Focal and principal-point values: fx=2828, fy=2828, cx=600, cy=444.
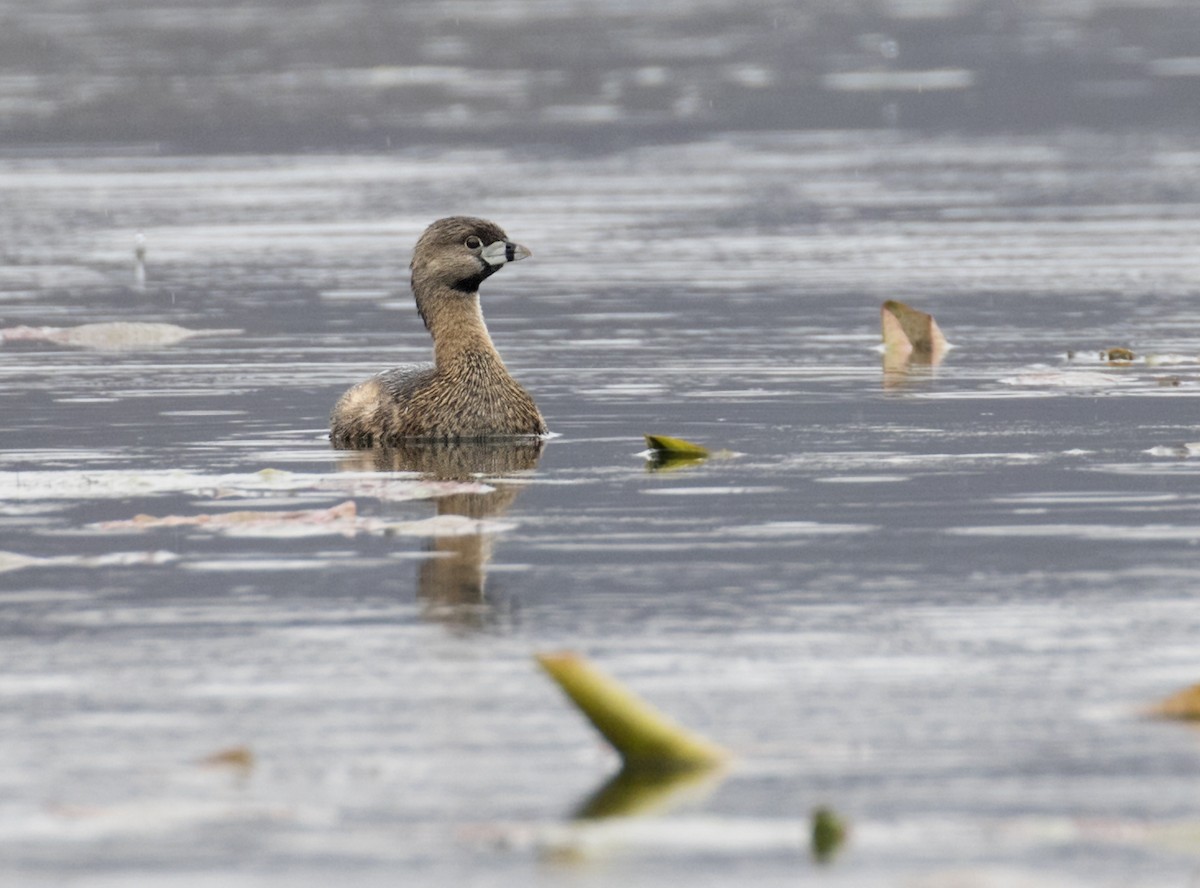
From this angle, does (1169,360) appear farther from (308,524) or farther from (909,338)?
(308,524)

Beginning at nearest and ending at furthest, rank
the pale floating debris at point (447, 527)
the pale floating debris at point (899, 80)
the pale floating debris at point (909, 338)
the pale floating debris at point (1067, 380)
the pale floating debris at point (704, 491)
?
the pale floating debris at point (447, 527) < the pale floating debris at point (704, 491) < the pale floating debris at point (1067, 380) < the pale floating debris at point (909, 338) < the pale floating debris at point (899, 80)

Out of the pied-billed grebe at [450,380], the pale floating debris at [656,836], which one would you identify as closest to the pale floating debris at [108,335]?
the pied-billed grebe at [450,380]

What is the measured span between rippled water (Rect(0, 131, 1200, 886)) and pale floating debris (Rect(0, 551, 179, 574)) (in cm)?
2

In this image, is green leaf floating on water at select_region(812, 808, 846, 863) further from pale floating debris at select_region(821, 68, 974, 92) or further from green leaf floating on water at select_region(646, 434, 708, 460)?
pale floating debris at select_region(821, 68, 974, 92)

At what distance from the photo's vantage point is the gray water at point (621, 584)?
6477mm

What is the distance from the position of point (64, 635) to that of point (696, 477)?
4008mm

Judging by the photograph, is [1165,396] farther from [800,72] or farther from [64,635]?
[800,72]

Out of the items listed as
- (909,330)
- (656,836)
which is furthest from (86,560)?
(909,330)

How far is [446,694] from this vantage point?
7.75 meters

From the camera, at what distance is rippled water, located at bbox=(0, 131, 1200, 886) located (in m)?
6.47

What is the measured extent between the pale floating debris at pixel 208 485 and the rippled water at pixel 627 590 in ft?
0.11

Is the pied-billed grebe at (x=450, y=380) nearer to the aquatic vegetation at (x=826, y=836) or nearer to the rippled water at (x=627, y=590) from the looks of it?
the rippled water at (x=627, y=590)

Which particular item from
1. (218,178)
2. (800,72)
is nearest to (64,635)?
(218,178)

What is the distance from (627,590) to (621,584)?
0.11 metres
